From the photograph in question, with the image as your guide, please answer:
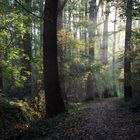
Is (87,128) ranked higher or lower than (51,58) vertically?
lower

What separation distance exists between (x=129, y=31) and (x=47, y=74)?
840cm

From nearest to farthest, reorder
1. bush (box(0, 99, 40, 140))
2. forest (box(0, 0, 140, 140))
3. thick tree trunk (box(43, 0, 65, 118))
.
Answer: forest (box(0, 0, 140, 140)) → bush (box(0, 99, 40, 140)) → thick tree trunk (box(43, 0, 65, 118))

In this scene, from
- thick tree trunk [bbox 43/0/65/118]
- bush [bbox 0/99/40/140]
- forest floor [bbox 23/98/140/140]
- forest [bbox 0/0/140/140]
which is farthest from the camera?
thick tree trunk [bbox 43/0/65/118]

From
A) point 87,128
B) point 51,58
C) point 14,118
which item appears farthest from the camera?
point 14,118

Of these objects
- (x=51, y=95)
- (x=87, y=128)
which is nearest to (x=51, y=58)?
(x=51, y=95)

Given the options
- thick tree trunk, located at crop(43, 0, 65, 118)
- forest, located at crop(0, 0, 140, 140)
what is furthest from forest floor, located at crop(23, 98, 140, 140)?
thick tree trunk, located at crop(43, 0, 65, 118)

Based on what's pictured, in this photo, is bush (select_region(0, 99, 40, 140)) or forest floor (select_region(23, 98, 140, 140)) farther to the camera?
bush (select_region(0, 99, 40, 140))

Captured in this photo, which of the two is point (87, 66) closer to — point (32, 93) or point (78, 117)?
point (32, 93)

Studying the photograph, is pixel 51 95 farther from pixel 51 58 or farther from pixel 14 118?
pixel 14 118

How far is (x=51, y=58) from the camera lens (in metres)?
13.2

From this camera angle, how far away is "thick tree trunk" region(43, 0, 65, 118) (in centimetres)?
1309

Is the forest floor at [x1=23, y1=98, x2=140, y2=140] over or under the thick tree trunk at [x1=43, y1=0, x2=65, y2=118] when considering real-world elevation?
under

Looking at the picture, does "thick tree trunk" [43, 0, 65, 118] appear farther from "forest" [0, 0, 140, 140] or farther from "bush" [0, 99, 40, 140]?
"bush" [0, 99, 40, 140]

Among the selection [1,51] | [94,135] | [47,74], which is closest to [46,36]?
[47,74]
